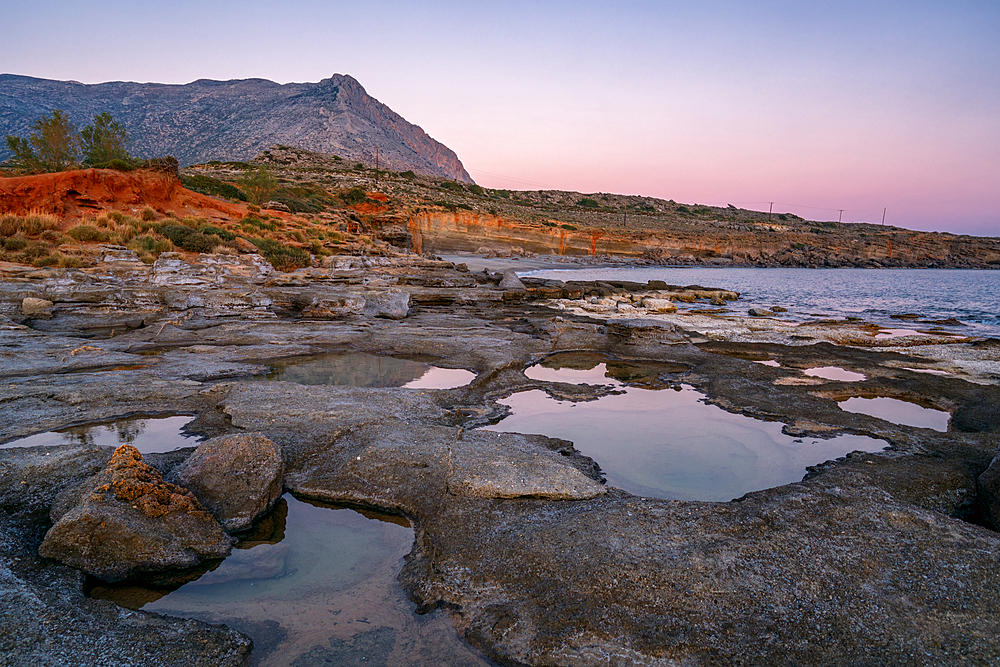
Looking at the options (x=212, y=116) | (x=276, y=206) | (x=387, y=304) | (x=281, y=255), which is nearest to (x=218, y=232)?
(x=281, y=255)

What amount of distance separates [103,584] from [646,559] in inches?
115

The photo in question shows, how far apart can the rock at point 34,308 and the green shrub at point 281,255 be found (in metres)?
8.54

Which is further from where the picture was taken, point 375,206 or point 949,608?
point 375,206

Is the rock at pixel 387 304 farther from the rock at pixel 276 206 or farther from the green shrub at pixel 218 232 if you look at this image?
the rock at pixel 276 206

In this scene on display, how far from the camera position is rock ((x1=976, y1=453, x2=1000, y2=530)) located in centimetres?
342

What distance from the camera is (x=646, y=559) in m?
2.85

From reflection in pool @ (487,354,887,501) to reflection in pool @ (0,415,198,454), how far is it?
2.94m

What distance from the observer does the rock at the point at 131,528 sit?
2.79 metres

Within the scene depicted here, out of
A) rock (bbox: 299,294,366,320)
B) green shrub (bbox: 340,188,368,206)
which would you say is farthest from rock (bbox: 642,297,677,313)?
green shrub (bbox: 340,188,368,206)

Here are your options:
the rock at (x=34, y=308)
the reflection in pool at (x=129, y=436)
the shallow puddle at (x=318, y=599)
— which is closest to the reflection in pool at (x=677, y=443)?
the shallow puddle at (x=318, y=599)

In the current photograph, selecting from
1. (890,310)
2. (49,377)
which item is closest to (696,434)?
(49,377)

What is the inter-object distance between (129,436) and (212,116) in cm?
13406

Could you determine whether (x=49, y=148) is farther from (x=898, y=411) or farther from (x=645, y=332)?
(x=898, y=411)

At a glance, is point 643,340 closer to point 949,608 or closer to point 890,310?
point 949,608
